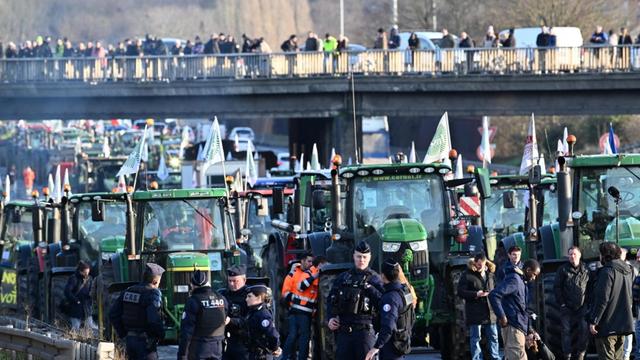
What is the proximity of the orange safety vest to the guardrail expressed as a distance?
8.15 ft

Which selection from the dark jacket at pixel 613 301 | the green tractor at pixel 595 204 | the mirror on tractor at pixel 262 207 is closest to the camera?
the dark jacket at pixel 613 301

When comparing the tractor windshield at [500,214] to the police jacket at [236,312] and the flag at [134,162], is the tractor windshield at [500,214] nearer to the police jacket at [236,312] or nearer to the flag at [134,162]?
the flag at [134,162]

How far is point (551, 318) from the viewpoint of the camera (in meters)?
19.3

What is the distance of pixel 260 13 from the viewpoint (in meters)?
90.8

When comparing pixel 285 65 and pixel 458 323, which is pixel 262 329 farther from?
pixel 285 65

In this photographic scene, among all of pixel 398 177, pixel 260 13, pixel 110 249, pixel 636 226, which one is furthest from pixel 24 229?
pixel 260 13

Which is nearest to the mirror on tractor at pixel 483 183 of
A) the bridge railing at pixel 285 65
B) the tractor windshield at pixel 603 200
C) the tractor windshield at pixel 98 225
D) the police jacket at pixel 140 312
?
the tractor windshield at pixel 603 200

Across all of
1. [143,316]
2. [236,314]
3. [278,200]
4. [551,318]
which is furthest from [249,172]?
[236,314]

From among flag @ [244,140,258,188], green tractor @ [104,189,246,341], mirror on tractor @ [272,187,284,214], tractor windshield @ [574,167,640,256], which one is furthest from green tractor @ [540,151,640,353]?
flag @ [244,140,258,188]

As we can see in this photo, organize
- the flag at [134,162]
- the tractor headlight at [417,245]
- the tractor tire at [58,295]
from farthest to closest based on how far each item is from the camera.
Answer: the flag at [134,162] → the tractor tire at [58,295] → the tractor headlight at [417,245]

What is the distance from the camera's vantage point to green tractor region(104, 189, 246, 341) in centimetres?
2188

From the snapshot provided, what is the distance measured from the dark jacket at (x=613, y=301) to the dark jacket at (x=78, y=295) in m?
9.66

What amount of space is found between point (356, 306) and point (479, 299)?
4193mm

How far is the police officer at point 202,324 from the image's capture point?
52.0ft
